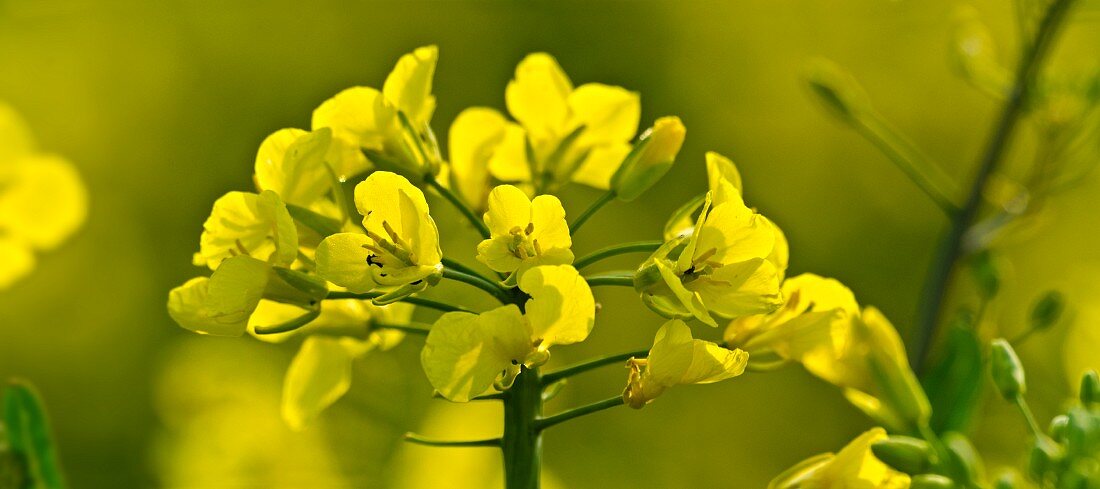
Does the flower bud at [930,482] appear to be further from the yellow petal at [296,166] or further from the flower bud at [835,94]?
the flower bud at [835,94]

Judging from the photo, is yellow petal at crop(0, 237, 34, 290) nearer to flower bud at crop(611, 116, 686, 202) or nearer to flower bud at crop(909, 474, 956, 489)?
flower bud at crop(611, 116, 686, 202)

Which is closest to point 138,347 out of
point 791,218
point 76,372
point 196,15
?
point 76,372

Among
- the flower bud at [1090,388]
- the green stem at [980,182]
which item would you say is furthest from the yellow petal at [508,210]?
the green stem at [980,182]

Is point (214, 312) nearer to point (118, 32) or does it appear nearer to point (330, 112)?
point (330, 112)

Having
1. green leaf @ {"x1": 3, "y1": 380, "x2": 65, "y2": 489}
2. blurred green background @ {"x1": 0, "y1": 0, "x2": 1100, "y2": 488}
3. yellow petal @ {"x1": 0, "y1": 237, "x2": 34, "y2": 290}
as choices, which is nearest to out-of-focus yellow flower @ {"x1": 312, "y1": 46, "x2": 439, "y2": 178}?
green leaf @ {"x1": 3, "y1": 380, "x2": 65, "y2": 489}

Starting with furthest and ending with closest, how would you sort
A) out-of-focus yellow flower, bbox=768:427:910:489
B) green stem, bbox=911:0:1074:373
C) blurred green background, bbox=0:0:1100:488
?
blurred green background, bbox=0:0:1100:488, green stem, bbox=911:0:1074:373, out-of-focus yellow flower, bbox=768:427:910:489

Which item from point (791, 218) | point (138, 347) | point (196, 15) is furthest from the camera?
point (196, 15)
